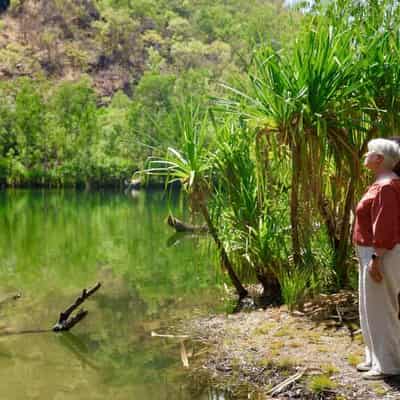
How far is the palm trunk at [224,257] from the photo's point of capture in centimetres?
749

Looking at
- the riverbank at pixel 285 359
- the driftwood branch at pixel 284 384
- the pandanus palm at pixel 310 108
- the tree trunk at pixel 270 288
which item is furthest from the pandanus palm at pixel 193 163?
the driftwood branch at pixel 284 384

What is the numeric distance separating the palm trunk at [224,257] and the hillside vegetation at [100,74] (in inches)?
43.6

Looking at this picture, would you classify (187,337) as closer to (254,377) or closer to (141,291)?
(254,377)

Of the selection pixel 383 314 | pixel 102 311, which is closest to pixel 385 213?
pixel 383 314

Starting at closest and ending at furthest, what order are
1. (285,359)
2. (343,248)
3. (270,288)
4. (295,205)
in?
1. (285,359)
2. (295,205)
3. (343,248)
4. (270,288)

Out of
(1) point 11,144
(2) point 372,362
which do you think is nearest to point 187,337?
(2) point 372,362

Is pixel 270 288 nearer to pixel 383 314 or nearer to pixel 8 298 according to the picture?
pixel 383 314

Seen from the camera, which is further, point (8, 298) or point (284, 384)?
point (8, 298)

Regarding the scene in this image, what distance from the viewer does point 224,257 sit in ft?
25.2

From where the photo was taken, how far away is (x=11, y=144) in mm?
54844

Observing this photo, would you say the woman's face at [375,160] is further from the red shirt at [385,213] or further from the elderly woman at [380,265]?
the red shirt at [385,213]

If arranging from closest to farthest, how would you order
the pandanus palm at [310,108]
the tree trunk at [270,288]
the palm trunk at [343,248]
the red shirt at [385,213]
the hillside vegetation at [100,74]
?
1. the red shirt at [385,213]
2. the pandanus palm at [310,108]
3. the palm trunk at [343,248]
4. the tree trunk at [270,288]
5. the hillside vegetation at [100,74]

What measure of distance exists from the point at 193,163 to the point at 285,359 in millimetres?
2862

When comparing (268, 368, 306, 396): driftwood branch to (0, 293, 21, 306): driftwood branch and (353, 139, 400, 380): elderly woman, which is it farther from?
(0, 293, 21, 306): driftwood branch
